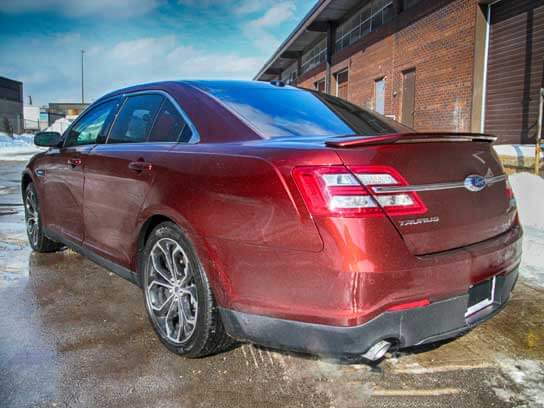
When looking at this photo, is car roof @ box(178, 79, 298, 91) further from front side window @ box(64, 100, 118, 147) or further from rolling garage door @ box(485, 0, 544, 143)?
rolling garage door @ box(485, 0, 544, 143)

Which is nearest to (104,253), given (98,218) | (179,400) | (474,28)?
(98,218)

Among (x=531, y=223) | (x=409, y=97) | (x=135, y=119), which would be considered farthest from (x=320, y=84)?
(x=135, y=119)

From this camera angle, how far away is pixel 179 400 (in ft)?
7.04

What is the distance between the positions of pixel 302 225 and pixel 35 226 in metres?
3.81

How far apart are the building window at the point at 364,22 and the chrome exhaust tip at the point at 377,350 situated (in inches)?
567

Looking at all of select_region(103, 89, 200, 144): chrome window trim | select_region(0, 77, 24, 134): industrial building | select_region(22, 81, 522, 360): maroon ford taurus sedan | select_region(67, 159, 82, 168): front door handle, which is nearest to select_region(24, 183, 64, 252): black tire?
select_region(67, 159, 82, 168): front door handle

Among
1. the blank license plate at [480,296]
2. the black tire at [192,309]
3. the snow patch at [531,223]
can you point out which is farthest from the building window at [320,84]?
the blank license plate at [480,296]

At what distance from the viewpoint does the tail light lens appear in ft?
5.95

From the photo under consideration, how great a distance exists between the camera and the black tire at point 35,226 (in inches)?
179

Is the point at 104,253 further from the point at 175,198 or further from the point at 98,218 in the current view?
the point at 175,198

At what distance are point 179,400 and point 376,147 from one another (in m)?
1.46

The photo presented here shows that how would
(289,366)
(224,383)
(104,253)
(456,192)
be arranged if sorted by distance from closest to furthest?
(456,192) → (224,383) → (289,366) → (104,253)

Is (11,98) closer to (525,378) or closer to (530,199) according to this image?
(530,199)

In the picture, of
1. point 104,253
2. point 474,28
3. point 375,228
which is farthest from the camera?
Answer: point 474,28
